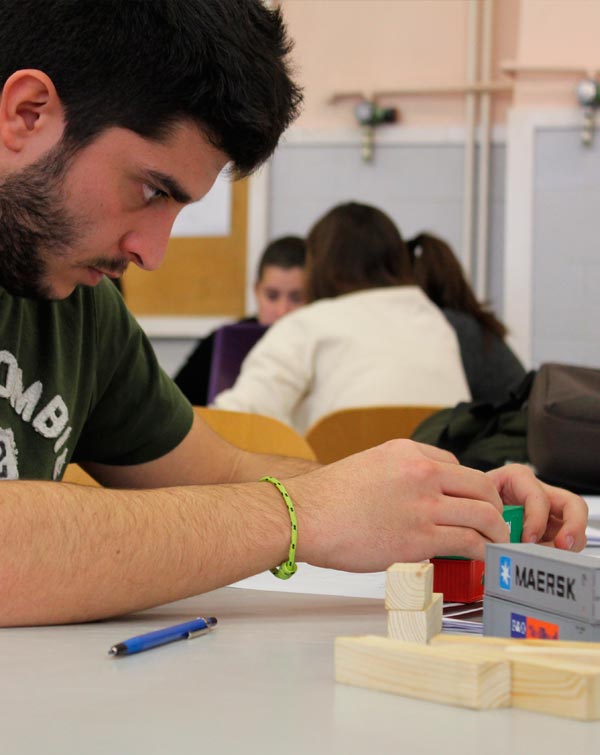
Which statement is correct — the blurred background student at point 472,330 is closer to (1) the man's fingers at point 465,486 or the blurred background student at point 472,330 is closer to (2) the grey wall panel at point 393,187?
(2) the grey wall panel at point 393,187

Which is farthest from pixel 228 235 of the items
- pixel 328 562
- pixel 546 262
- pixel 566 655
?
pixel 566 655

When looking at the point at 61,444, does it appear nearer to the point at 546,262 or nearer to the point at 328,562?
the point at 328,562

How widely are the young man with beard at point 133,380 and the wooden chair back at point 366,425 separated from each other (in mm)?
787

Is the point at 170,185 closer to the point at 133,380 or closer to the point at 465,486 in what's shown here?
the point at 133,380

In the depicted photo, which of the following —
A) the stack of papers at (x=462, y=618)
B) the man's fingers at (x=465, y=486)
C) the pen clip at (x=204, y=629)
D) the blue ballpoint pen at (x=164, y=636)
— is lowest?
the stack of papers at (x=462, y=618)

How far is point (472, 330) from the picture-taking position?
10.6ft

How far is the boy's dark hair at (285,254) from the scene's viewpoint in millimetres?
4266

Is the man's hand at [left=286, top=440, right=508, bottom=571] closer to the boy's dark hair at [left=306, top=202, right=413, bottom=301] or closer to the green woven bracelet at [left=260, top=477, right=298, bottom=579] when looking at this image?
the green woven bracelet at [left=260, top=477, right=298, bottom=579]

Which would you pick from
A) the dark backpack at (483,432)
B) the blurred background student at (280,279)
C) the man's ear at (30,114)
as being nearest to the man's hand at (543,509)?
the man's ear at (30,114)

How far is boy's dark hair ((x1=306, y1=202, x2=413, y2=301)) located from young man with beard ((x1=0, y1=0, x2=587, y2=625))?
1709 mm

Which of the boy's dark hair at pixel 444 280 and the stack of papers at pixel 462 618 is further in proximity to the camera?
the boy's dark hair at pixel 444 280

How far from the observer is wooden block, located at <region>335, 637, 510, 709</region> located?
23.9 inches

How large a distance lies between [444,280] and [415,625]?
278 cm

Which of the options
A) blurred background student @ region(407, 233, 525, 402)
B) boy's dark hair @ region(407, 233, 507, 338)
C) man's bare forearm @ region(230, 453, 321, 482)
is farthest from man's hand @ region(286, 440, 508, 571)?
boy's dark hair @ region(407, 233, 507, 338)
